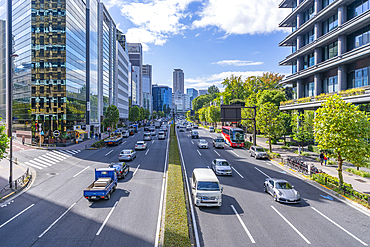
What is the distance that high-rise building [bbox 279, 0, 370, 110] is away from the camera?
104ft

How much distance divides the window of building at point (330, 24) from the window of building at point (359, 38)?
13.1 ft

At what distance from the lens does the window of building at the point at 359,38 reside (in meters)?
31.5

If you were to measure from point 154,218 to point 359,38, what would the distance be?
38401mm

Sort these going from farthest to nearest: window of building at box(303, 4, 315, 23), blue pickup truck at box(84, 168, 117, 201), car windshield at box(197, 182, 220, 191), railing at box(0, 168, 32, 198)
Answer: window of building at box(303, 4, 315, 23)
railing at box(0, 168, 32, 198)
blue pickup truck at box(84, 168, 117, 201)
car windshield at box(197, 182, 220, 191)

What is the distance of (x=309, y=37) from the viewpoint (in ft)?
148

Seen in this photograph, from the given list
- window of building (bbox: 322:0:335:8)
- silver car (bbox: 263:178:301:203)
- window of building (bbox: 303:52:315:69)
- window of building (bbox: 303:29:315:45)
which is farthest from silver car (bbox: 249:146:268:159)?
window of building (bbox: 322:0:335:8)

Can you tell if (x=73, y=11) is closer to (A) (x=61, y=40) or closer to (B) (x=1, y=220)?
(A) (x=61, y=40)

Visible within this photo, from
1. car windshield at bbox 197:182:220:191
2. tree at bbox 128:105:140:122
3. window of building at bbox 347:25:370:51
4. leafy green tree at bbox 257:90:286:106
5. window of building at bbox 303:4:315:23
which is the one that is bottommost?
car windshield at bbox 197:182:220:191

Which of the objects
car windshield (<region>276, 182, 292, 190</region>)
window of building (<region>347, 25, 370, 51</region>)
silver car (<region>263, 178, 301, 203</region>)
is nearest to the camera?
silver car (<region>263, 178, 301, 203</region>)

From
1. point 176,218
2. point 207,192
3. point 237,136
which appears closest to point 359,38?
point 237,136

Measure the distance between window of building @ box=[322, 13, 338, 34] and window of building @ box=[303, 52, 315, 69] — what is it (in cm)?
526

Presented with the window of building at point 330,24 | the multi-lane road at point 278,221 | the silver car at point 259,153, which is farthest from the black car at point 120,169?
the window of building at point 330,24

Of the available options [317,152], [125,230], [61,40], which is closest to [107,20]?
[61,40]

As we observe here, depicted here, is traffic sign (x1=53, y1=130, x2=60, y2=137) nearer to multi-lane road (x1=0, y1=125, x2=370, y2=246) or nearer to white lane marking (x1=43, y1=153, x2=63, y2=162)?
white lane marking (x1=43, y1=153, x2=63, y2=162)
